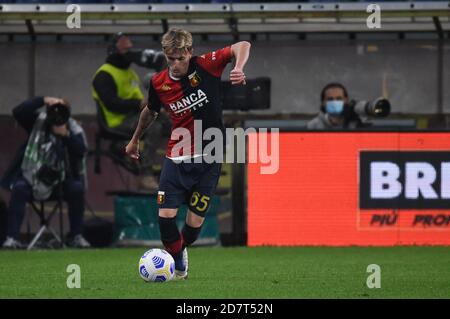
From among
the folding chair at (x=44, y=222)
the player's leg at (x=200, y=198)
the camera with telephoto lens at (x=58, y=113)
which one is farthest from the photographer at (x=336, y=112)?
the player's leg at (x=200, y=198)

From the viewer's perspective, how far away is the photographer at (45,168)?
14977 millimetres

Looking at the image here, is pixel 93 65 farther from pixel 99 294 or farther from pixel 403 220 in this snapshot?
pixel 99 294

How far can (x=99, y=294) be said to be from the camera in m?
8.87

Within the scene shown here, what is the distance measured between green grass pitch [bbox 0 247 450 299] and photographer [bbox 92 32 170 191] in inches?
56.1

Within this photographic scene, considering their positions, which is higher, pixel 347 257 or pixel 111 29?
pixel 111 29

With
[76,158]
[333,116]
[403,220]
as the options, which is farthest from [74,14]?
[403,220]

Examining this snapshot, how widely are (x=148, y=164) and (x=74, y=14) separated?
2069mm

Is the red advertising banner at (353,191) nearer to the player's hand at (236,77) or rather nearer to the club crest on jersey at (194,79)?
the club crest on jersey at (194,79)

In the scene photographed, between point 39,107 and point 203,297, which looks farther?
point 39,107

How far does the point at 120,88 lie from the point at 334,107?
262 cm

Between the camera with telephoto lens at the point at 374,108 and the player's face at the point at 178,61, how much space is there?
16.5 feet

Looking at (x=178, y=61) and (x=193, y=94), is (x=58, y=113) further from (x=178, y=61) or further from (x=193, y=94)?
(x=178, y=61)

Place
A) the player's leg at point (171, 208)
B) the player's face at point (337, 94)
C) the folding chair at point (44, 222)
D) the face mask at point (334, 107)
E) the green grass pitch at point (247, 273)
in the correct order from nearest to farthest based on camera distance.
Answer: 1. the green grass pitch at point (247, 273)
2. the player's leg at point (171, 208)
3. the folding chair at point (44, 222)
4. the face mask at point (334, 107)
5. the player's face at point (337, 94)
